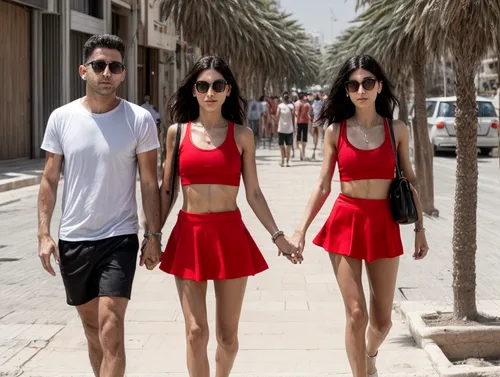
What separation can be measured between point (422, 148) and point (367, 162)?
9.12 meters

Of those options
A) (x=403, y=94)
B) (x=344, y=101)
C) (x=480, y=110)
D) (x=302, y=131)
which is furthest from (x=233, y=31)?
(x=344, y=101)

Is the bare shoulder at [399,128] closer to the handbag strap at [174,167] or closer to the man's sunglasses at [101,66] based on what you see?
the handbag strap at [174,167]

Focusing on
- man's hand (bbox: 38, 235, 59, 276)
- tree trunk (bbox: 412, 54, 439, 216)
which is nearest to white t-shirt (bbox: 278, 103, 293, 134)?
tree trunk (bbox: 412, 54, 439, 216)

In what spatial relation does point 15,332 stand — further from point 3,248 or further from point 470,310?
point 3,248

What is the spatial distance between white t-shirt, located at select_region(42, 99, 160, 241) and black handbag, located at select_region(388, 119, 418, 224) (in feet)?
4.61

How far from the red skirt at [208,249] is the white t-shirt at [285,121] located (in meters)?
20.4

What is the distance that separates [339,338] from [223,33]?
73.4 ft

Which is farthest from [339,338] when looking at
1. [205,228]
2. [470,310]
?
[205,228]

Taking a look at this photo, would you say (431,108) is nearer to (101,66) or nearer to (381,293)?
(381,293)

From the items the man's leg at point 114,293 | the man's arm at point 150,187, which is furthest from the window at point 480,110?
the man's leg at point 114,293

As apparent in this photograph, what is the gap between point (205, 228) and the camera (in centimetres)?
489

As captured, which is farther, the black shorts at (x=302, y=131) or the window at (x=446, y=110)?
the window at (x=446, y=110)

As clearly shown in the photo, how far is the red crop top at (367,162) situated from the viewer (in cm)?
531

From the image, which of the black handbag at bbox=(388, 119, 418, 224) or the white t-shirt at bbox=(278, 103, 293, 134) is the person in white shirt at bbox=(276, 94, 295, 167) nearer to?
the white t-shirt at bbox=(278, 103, 293, 134)
